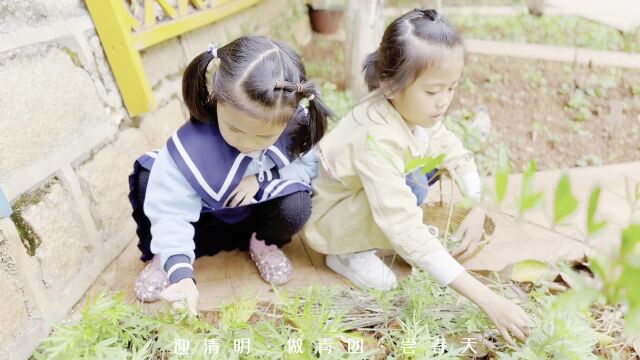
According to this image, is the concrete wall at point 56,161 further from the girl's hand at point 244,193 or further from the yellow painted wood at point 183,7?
the girl's hand at point 244,193

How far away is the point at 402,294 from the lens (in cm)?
164

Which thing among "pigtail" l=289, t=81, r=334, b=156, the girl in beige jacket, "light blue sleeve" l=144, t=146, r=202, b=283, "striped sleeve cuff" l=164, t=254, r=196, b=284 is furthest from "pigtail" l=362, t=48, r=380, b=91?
"striped sleeve cuff" l=164, t=254, r=196, b=284

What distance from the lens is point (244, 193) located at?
5.38ft

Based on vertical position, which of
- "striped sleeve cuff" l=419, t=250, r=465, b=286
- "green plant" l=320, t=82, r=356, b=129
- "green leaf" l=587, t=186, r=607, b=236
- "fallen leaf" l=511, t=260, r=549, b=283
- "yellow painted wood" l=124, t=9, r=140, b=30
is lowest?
"fallen leaf" l=511, t=260, r=549, b=283

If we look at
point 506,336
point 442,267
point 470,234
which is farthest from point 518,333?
point 470,234

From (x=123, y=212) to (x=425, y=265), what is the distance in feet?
3.92

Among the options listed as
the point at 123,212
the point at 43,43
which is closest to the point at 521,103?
the point at 123,212

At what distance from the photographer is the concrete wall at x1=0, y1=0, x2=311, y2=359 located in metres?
1.41

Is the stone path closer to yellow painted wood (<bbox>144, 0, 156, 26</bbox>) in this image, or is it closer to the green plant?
yellow painted wood (<bbox>144, 0, 156, 26</bbox>)

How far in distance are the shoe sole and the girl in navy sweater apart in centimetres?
17

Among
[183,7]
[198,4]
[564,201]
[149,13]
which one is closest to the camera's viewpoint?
[564,201]

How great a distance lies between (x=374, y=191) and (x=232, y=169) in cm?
44

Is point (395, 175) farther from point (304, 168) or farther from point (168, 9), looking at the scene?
point (168, 9)

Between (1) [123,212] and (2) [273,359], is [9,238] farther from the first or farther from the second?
(2) [273,359]
